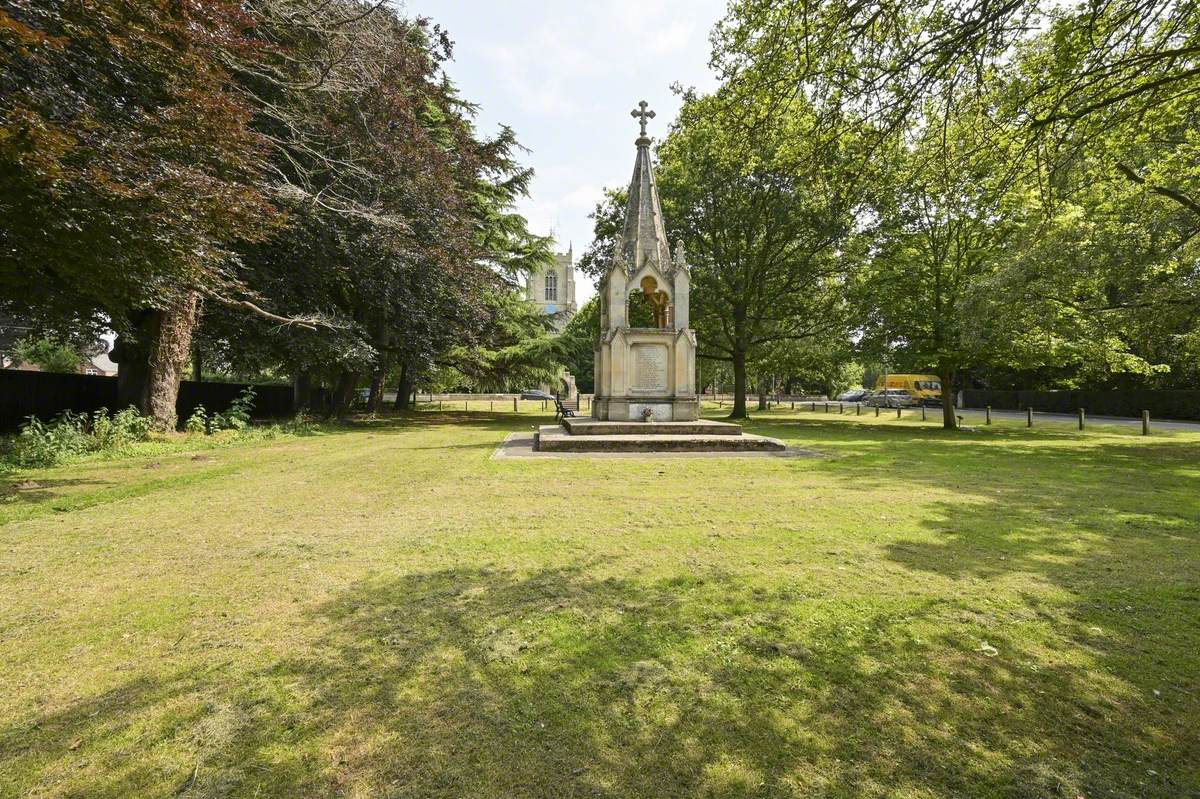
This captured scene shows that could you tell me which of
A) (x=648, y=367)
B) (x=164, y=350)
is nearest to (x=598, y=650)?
(x=648, y=367)

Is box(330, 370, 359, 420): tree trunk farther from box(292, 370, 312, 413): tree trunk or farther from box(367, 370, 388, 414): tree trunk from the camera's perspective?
box(367, 370, 388, 414): tree trunk

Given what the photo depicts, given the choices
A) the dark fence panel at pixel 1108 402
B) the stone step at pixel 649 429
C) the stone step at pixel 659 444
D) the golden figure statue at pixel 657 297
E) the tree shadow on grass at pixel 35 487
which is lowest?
the tree shadow on grass at pixel 35 487

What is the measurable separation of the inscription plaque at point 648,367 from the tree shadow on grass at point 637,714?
1081cm

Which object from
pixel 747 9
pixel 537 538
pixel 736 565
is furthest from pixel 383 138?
pixel 736 565

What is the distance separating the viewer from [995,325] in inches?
621

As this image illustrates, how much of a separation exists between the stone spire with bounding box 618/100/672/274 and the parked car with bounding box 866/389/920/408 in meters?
35.8

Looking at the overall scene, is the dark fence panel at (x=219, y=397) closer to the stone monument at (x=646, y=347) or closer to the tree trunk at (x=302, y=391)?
the tree trunk at (x=302, y=391)

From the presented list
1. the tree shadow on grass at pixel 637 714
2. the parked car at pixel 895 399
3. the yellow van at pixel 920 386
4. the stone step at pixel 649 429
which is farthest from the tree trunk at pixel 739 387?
the yellow van at pixel 920 386

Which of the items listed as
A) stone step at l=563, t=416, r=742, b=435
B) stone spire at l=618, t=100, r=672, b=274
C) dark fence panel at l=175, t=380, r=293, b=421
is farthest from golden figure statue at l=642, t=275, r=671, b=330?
dark fence panel at l=175, t=380, r=293, b=421

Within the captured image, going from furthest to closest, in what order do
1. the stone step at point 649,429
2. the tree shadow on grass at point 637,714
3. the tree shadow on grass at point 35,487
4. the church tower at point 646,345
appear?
the church tower at point 646,345 < the stone step at point 649,429 < the tree shadow on grass at point 35,487 < the tree shadow on grass at point 637,714

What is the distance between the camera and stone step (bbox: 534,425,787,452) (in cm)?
1203

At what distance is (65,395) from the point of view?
16.4 meters

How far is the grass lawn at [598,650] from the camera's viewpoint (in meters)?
2.17

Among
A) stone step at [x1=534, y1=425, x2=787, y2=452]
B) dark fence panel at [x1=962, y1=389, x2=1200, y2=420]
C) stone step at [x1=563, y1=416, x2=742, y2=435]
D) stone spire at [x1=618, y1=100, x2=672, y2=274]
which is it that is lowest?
stone step at [x1=534, y1=425, x2=787, y2=452]
